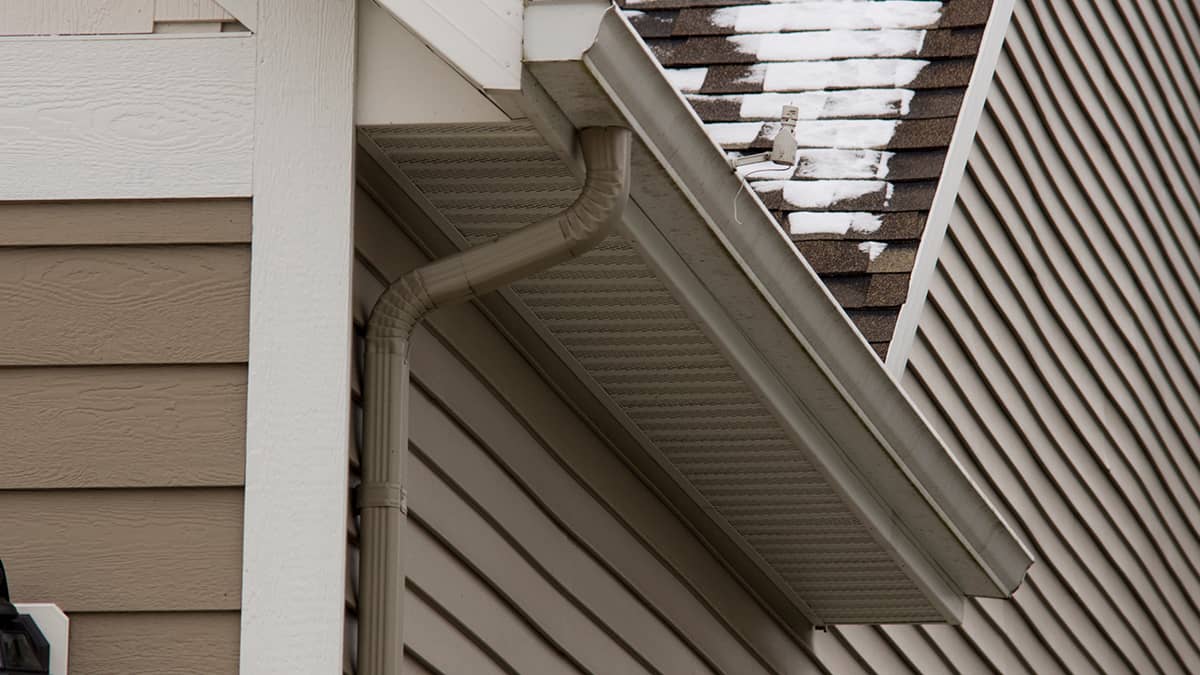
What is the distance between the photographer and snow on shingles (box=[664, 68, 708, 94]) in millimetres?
6871

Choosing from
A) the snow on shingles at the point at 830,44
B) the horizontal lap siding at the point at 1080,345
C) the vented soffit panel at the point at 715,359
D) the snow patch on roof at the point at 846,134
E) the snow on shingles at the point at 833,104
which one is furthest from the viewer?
the horizontal lap siding at the point at 1080,345

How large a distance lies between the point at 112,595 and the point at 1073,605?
5389 millimetres

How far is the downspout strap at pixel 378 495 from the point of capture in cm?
330

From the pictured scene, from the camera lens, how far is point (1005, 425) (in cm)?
718

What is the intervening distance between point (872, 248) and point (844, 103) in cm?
74

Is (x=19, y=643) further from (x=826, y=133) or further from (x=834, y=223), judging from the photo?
(x=826, y=133)

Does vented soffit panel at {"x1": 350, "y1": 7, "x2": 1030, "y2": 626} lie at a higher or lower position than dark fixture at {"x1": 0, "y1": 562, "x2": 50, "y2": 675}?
higher

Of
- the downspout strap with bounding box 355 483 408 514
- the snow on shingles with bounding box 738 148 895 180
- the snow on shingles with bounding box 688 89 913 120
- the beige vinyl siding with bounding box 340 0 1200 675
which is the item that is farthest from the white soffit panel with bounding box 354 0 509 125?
the snow on shingles with bounding box 688 89 913 120

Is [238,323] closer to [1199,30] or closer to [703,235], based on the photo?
[703,235]

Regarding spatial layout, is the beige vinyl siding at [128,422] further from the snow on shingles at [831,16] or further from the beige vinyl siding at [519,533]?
the snow on shingles at [831,16]

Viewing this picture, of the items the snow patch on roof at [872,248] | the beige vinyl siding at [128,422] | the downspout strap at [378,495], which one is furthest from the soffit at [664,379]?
the snow patch on roof at [872,248]

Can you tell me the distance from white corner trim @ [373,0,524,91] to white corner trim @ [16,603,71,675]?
1067 millimetres

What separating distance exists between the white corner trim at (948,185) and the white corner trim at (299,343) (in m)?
2.75

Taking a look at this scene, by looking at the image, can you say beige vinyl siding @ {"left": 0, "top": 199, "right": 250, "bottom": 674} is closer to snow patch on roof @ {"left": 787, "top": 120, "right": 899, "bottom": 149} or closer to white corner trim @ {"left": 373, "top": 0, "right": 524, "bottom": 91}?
white corner trim @ {"left": 373, "top": 0, "right": 524, "bottom": 91}
